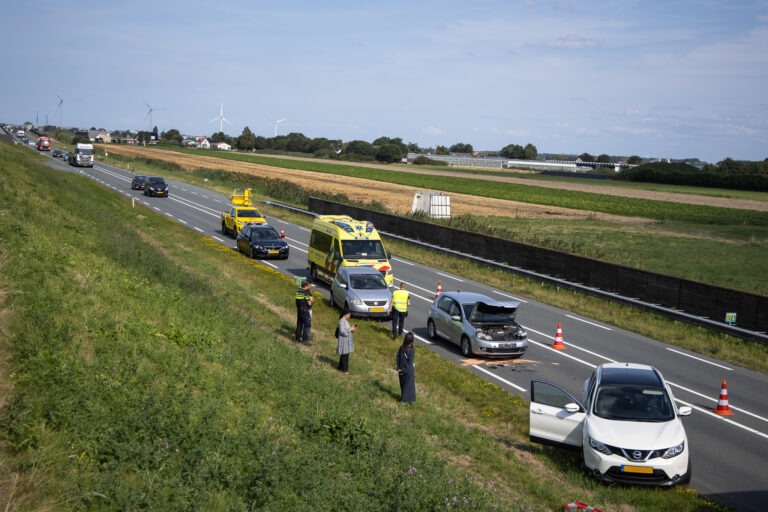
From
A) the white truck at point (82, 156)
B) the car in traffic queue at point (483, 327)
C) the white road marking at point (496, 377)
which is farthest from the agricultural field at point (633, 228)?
the white truck at point (82, 156)

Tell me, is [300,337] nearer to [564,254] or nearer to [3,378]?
[3,378]

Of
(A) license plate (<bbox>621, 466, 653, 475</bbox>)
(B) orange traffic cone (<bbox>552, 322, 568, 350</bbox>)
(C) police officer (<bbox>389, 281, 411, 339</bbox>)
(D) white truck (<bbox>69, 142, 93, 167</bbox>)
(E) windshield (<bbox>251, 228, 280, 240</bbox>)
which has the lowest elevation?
(B) orange traffic cone (<bbox>552, 322, 568, 350</bbox>)

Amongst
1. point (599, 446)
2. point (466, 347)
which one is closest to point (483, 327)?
point (466, 347)

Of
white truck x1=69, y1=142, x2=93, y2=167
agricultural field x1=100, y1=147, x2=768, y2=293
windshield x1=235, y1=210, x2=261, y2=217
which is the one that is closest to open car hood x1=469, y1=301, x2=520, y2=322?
agricultural field x1=100, y1=147, x2=768, y2=293

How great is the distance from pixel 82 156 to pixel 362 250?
222 feet

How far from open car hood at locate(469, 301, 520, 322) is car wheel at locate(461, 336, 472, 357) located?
57 centimetres

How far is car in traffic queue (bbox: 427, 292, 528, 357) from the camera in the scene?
17516 mm

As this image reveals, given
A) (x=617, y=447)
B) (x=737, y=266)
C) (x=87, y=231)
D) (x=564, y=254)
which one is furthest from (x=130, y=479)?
(x=737, y=266)

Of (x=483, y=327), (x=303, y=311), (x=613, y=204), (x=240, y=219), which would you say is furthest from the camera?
(x=613, y=204)

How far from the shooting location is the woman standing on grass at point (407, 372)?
41.1 ft

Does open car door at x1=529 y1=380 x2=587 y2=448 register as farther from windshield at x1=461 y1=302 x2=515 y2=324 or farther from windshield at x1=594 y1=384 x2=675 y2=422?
windshield at x1=461 y1=302 x2=515 y2=324

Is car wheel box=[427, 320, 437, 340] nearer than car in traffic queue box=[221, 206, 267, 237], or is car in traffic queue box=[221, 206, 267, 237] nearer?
car wheel box=[427, 320, 437, 340]

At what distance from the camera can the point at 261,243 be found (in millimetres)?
31688

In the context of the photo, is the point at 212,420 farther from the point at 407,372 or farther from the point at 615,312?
the point at 615,312
